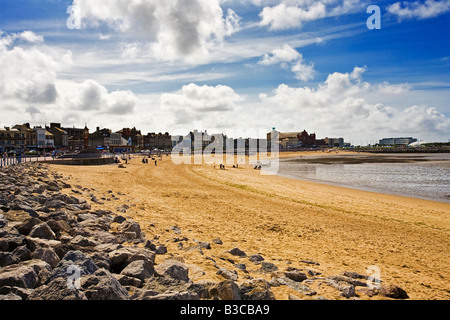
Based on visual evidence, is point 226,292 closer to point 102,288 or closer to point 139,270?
point 139,270

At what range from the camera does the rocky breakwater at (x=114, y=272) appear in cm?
382

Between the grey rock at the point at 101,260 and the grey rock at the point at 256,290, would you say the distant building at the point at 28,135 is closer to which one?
the grey rock at the point at 101,260

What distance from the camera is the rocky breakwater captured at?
12.5ft

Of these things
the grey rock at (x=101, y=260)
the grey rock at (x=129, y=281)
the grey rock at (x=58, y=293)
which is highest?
the grey rock at (x=58, y=293)

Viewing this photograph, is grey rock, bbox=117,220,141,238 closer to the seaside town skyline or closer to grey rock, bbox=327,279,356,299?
grey rock, bbox=327,279,356,299

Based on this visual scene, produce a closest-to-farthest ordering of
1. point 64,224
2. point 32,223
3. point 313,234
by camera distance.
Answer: point 32,223, point 64,224, point 313,234

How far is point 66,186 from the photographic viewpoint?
15992 millimetres

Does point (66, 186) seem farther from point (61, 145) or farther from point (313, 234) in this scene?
point (61, 145)

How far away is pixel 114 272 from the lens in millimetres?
5020

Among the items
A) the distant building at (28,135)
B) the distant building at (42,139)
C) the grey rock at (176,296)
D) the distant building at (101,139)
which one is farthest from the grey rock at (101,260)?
the distant building at (101,139)

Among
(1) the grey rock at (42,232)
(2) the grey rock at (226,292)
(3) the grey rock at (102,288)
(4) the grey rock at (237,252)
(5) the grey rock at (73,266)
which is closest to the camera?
(3) the grey rock at (102,288)
